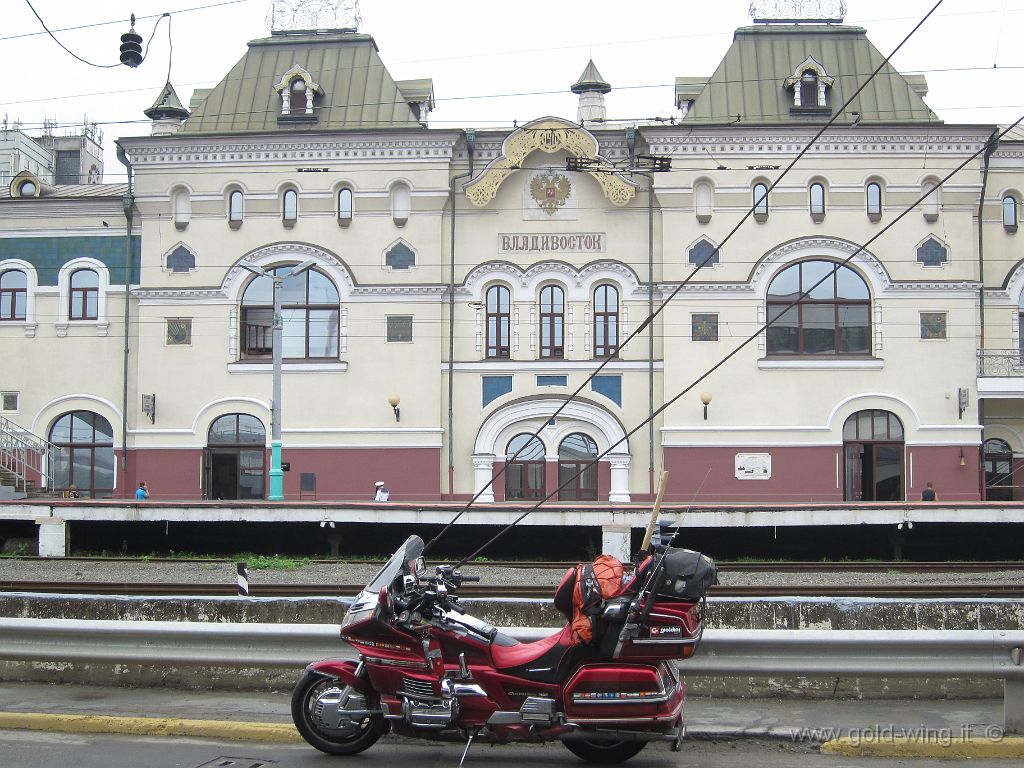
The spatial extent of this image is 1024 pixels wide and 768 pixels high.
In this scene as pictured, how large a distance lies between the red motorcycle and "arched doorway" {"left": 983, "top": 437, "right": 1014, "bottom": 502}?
28.5m

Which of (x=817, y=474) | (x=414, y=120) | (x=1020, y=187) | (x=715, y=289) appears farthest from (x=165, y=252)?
(x=1020, y=187)

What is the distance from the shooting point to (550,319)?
32.9 m

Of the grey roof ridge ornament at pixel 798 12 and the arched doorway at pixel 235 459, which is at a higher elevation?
the grey roof ridge ornament at pixel 798 12

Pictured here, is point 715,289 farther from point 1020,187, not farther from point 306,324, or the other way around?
point 306,324

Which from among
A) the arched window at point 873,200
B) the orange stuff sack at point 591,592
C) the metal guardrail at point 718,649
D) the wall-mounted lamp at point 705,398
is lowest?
the metal guardrail at point 718,649

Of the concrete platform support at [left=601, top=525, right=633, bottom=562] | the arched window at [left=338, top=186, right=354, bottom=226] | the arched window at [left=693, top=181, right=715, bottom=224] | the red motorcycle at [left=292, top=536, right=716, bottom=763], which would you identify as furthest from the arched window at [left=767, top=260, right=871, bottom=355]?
the red motorcycle at [left=292, top=536, right=716, bottom=763]

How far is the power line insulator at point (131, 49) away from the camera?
17438mm

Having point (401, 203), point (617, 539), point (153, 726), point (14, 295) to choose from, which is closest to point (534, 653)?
point (153, 726)

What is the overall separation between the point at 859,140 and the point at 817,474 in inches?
383

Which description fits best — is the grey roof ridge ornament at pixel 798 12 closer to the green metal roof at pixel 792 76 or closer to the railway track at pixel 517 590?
the green metal roof at pixel 792 76

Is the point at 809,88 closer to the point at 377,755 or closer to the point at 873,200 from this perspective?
the point at 873,200

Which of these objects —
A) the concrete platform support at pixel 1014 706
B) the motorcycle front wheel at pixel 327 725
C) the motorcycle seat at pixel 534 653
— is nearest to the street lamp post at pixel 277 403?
the motorcycle front wheel at pixel 327 725

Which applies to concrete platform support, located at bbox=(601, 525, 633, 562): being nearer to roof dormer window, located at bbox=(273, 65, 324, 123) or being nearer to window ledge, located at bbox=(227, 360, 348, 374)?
window ledge, located at bbox=(227, 360, 348, 374)

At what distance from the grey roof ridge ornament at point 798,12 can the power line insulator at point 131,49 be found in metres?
22.7
